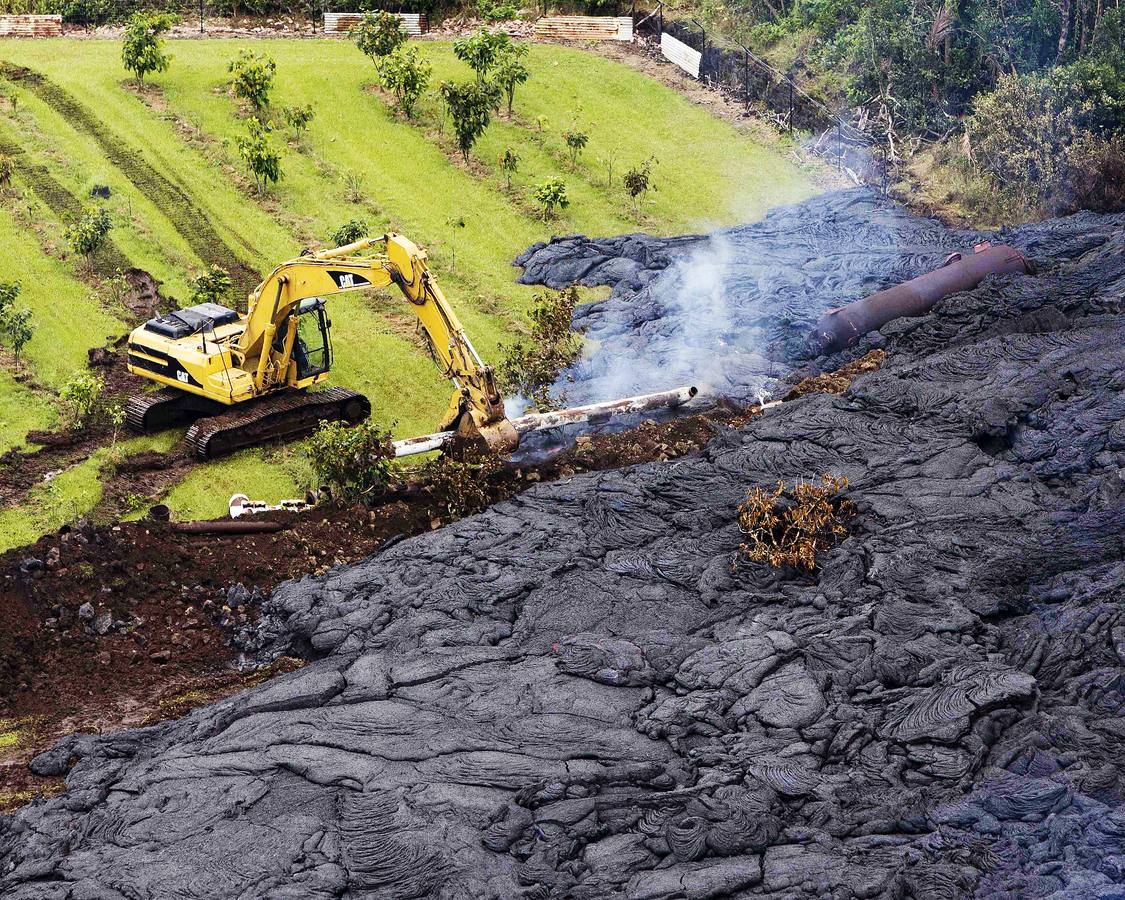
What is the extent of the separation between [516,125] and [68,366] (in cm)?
1819

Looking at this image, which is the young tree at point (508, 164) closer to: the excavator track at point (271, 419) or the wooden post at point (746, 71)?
the wooden post at point (746, 71)

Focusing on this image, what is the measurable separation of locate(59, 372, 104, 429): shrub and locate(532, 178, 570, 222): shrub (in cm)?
1404

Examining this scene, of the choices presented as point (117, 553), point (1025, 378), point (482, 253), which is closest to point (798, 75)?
point (482, 253)

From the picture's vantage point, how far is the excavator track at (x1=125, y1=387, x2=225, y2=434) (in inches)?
981

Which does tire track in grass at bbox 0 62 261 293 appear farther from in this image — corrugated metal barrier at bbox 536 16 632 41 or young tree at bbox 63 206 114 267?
corrugated metal barrier at bbox 536 16 632 41

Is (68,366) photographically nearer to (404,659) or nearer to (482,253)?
(482,253)

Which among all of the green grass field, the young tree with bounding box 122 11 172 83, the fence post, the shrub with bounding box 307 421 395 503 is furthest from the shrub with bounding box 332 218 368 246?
the fence post

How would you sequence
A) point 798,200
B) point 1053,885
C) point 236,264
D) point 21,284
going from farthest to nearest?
1. point 798,200
2. point 236,264
3. point 21,284
4. point 1053,885

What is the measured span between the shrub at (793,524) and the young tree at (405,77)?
2489cm

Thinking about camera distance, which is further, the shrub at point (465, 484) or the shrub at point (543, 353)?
the shrub at point (543, 353)

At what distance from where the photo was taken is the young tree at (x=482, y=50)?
4038cm

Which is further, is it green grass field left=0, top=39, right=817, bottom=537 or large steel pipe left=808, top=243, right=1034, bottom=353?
green grass field left=0, top=39, right=817, bottom=537

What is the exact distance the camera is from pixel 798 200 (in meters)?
37.2

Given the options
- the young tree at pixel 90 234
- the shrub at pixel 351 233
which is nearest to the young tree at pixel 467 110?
the shrub at pixel 351 233
